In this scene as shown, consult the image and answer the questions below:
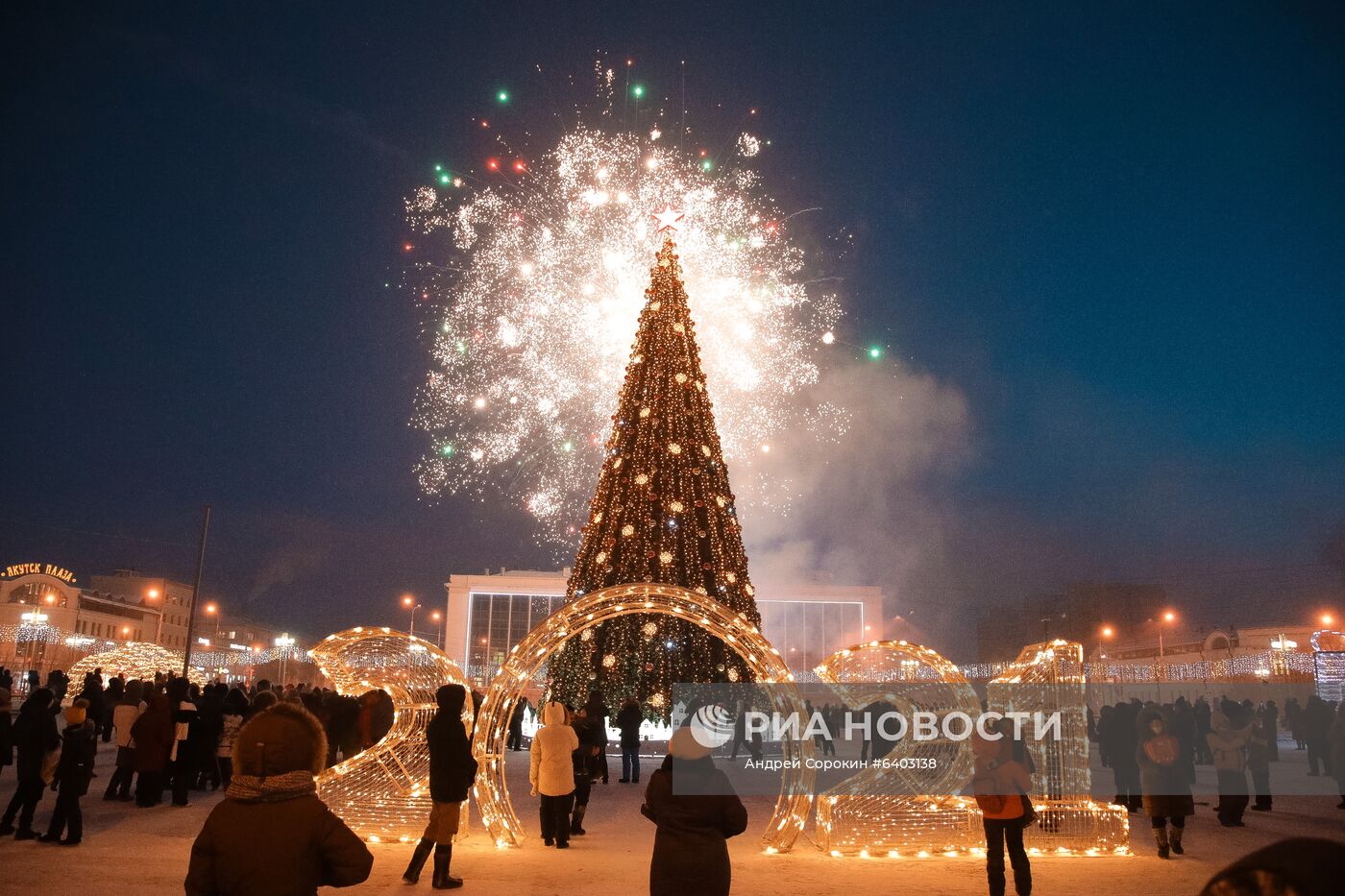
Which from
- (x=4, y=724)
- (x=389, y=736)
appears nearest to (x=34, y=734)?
(x=4, y=724)

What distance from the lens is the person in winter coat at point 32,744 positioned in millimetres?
9773

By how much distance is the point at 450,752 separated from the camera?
27.5ft

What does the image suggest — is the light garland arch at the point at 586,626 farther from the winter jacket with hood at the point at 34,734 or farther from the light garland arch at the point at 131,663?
the light garland arch at the point at 131,663

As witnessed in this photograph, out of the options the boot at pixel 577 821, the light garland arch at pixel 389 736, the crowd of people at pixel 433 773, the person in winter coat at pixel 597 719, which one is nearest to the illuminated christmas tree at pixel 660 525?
the crowd of people at pixel 433 773

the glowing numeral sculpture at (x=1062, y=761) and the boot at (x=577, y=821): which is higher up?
the glowing numeral sculpture at (x=1062, y=761)

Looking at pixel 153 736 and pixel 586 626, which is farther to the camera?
pixel 153 736

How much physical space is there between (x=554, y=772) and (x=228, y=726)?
6528 mm

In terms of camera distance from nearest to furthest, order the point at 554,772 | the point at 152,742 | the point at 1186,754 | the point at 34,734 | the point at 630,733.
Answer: the point at 34,734, the point at 554,772, the point at 152,742, the point at 1186,754, the point at 630,733

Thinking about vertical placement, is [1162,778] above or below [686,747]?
below

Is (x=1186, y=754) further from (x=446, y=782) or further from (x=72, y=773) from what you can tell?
(x=72, y=773)

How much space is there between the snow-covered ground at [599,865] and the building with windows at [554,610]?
103 feet

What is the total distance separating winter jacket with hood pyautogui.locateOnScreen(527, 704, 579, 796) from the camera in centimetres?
1013

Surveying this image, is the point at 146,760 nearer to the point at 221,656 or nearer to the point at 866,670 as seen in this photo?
the point at 866,670

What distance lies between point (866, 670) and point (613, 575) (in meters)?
4.74
